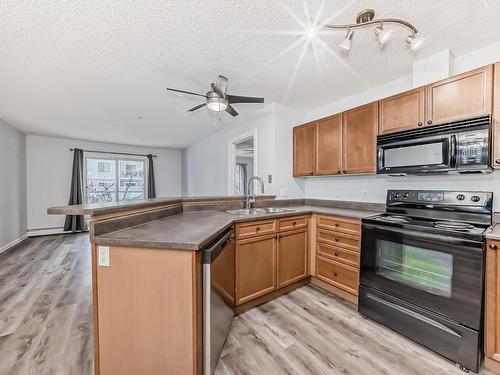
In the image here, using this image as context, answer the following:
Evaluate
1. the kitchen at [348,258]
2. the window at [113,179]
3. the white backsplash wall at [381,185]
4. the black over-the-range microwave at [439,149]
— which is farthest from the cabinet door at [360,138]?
the window at [113,179]

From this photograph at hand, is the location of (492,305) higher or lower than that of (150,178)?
lower

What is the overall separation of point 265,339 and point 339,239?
125 cm

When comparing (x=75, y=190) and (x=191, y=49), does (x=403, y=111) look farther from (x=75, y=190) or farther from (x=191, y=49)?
(x=75, y=190)

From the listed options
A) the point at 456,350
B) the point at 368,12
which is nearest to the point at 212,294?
the point at 456,350

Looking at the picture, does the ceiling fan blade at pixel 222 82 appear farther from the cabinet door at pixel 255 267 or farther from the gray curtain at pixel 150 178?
the gray curtain at pixel 150 178

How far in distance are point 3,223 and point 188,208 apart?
412cm

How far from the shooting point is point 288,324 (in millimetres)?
2004

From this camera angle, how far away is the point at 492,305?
1.47 meters

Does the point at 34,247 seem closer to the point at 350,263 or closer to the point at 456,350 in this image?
the point at 350,263

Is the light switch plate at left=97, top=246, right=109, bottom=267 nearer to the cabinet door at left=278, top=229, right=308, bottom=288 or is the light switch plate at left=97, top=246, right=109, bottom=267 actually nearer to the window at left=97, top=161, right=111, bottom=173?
the cabinet door at left=278, top=229, right=308, bottom=288

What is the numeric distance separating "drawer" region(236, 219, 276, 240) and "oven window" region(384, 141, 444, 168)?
4.44 ft

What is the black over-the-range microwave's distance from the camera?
1.75 meters

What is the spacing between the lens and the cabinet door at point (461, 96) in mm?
1762

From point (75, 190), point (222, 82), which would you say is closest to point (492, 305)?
point (222, 82)
